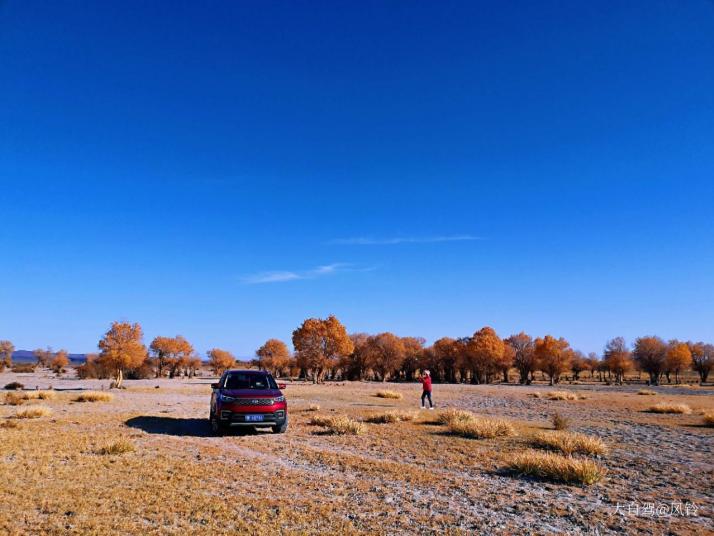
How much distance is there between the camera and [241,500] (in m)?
7.38

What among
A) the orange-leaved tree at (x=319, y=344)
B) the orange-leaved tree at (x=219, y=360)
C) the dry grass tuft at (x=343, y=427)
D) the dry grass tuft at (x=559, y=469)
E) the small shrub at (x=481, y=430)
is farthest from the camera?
the orange-leaved tree at (x=219, y=360)

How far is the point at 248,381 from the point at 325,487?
8.15 metres

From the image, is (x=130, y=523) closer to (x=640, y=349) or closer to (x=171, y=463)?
(x=171, y=463)

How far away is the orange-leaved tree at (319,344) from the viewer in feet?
222

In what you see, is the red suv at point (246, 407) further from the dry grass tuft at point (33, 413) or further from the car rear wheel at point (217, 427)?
the dry grass tuft at point (33, 413)

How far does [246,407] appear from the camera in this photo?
46.6ft

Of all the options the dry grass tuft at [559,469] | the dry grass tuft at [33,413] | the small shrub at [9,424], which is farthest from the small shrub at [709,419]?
the dry grass tuft at [33,413]

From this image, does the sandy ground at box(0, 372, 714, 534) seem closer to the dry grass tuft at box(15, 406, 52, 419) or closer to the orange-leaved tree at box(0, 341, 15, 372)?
the dry grass tuft at box(15, 406, 52, 419)

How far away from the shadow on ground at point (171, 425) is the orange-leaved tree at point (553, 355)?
77244mm

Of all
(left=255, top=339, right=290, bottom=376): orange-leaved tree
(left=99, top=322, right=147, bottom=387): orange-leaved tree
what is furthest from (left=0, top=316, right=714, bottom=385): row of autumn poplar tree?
(left=99, top=322, right=147, bottom=387): orange-leaved tree

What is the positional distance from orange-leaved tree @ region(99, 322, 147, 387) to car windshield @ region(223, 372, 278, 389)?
30101 millimetres

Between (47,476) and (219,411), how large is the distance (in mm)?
5712

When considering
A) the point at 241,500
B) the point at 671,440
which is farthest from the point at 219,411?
the point at 671,440

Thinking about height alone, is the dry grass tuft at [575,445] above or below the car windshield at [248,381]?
below
